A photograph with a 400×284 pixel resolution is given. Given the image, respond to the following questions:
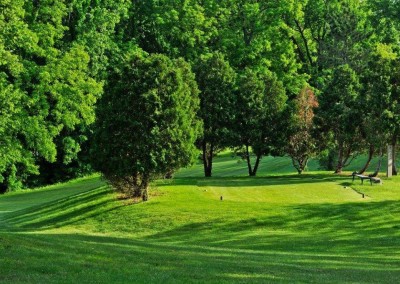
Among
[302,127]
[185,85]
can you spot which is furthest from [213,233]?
[302,127]

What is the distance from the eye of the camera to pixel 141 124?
120 feet

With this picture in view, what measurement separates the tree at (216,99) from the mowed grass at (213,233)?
4221mm

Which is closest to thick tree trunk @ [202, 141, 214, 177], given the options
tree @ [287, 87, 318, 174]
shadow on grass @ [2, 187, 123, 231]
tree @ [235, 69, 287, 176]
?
tree @ [235, 69, 287, 176]

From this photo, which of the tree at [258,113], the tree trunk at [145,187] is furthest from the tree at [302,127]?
the tree trunk at [145,187]

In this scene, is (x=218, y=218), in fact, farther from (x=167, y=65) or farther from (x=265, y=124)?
(x=265, y=124)

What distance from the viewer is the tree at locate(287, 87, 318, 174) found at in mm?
51156

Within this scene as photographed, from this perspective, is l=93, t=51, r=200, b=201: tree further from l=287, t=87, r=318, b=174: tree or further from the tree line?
l=287, t=87, r=318, b=174: tree

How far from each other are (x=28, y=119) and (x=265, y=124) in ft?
62.4

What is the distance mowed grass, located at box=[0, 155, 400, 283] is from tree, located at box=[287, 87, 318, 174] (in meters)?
2.51

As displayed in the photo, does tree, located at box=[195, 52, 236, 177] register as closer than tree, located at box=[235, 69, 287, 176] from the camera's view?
Yes

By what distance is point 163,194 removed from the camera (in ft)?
132

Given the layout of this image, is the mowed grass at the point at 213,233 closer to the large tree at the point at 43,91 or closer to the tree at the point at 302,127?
the tree at the point at 302,127

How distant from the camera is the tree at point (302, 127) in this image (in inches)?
2014

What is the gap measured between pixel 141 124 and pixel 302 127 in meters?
18.5
